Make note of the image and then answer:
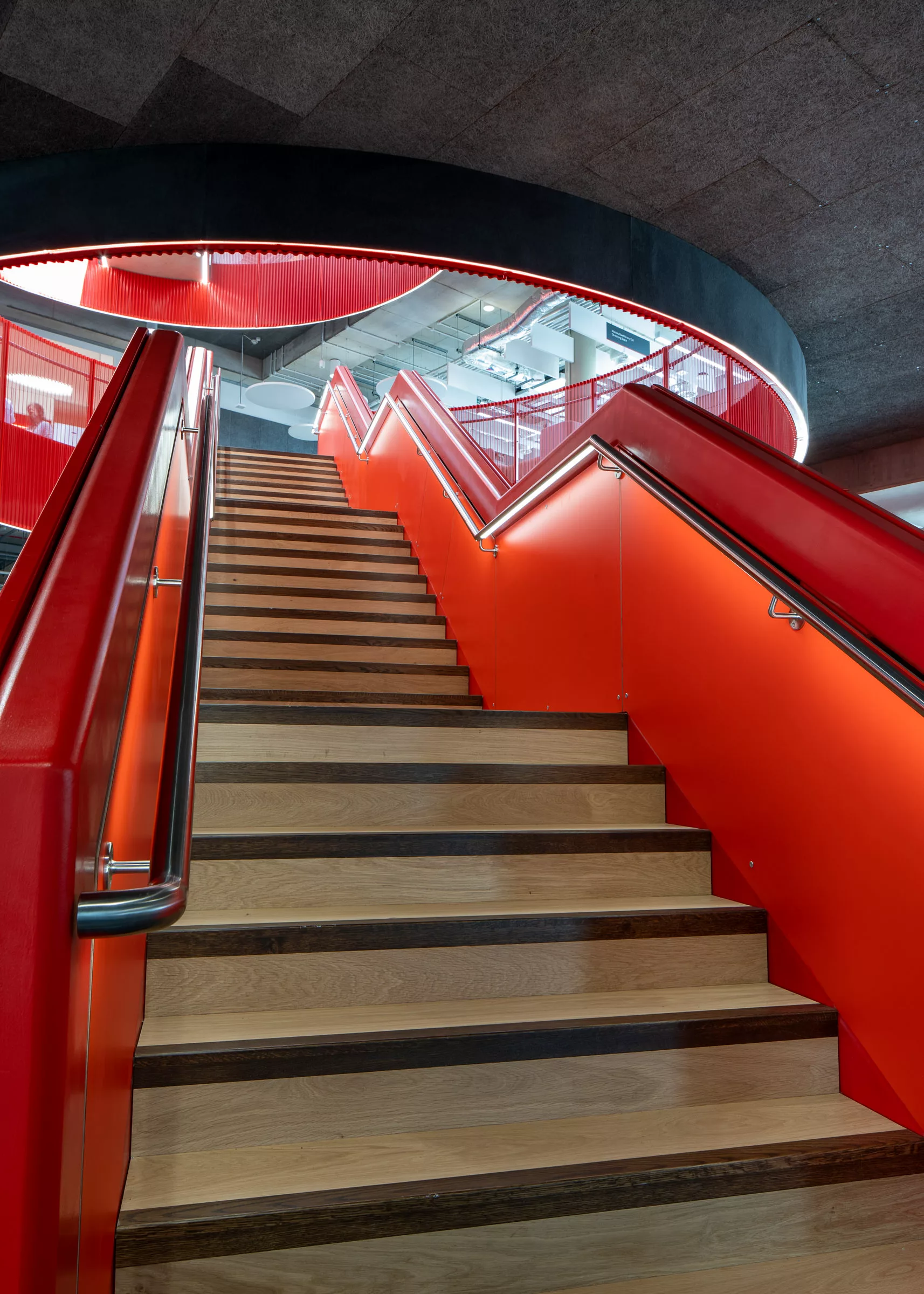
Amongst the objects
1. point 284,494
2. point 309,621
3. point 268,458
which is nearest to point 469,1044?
point 309,621

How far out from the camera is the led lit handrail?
183 cm

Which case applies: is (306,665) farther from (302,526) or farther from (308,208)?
(302,526)

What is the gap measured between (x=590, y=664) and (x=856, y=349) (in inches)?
165

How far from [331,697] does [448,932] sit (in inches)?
66.8

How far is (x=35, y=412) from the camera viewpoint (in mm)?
9102

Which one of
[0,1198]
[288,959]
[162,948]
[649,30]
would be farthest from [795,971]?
[649,30]

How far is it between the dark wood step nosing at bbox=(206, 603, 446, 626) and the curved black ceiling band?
164 cm

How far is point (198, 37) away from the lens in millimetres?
3350

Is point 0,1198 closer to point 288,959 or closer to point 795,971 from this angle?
point 288,959

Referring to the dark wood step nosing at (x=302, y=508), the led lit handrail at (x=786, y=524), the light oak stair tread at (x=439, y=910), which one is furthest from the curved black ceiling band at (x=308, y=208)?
the light oak stair tread at (x=439, y=910)

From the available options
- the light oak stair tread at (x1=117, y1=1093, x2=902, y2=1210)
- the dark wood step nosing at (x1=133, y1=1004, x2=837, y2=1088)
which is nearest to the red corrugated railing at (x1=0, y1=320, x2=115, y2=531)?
the dark wood step nosing at (x1=133, y1=1004, x2=837, y2=1088)

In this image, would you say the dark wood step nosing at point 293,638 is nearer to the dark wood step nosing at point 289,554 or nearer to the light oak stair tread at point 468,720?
the dark wood step nosing at point 289,554

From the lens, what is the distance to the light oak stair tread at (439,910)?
2.00 metres

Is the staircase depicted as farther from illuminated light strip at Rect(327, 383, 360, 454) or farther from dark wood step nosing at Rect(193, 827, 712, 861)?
illuminated light strip at Rect(327, 383, 360, 454)
